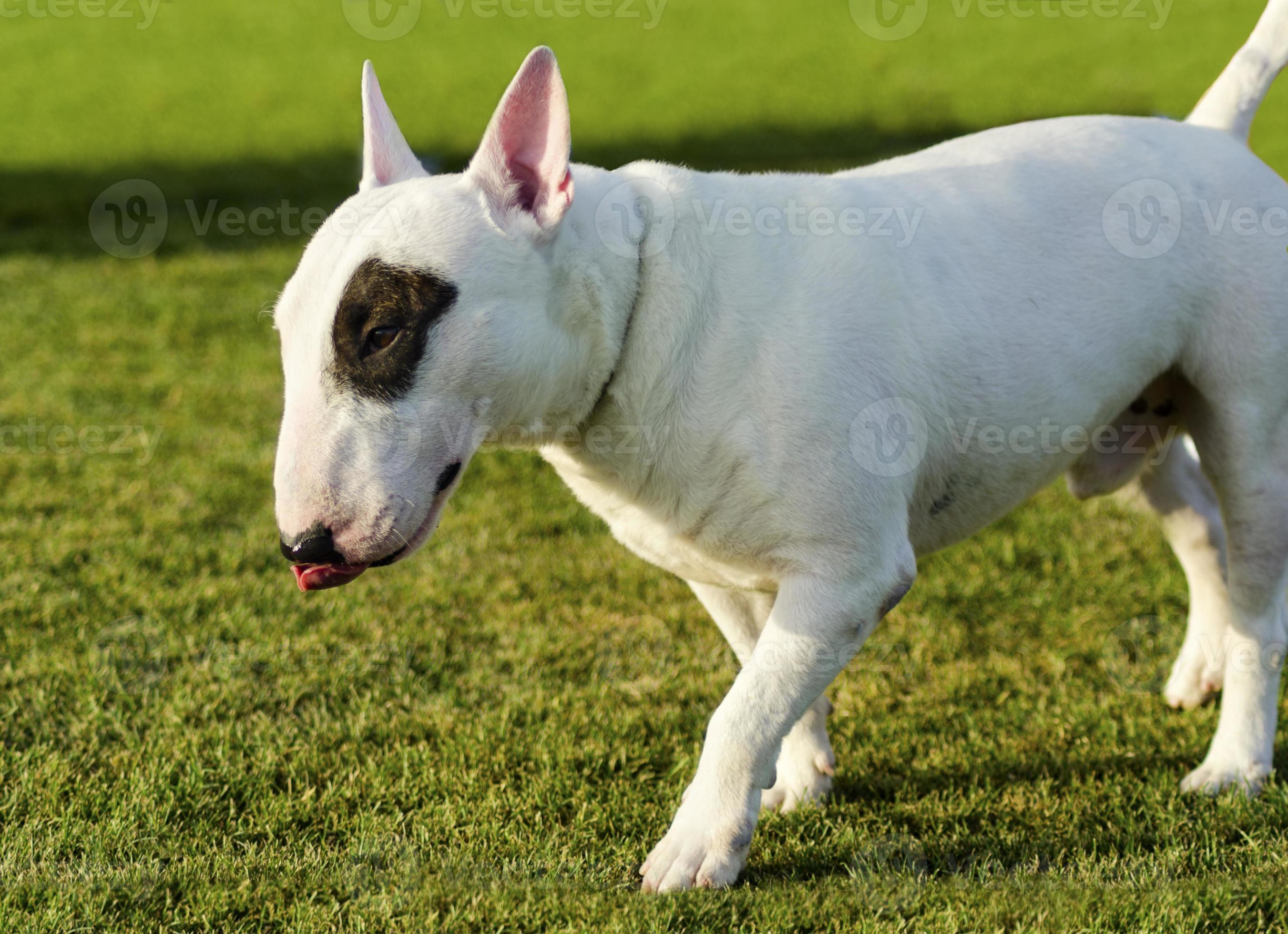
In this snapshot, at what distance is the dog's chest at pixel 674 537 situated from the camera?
292 centimetres

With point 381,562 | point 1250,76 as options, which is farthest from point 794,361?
point 1250,76

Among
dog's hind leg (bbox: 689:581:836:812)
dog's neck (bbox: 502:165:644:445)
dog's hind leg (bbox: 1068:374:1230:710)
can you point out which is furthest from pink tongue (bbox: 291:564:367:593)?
dog's hind leg (bbox: 1068:374:1230:710)

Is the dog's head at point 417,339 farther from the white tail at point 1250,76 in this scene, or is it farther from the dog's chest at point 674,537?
the white tail at point 1250,76

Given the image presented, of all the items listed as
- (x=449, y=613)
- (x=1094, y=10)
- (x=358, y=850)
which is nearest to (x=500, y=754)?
(x=358, y=850)

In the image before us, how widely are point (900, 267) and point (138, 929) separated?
7.48 feet

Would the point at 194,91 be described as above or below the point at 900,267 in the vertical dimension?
below

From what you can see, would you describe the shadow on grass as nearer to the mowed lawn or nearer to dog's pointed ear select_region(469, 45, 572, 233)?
the mowed lawn

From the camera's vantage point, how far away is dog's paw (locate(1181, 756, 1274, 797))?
3562 mm

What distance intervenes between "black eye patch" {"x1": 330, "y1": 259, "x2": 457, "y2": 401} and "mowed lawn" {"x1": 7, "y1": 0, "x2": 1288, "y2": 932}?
1233 mm

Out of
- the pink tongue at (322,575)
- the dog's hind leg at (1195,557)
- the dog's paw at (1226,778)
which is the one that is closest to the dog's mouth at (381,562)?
the pink tongue at (322,575)

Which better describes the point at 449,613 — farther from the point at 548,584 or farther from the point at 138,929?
the point at 138,929

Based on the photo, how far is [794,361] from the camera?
282cm

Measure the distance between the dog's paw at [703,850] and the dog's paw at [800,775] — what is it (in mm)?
674

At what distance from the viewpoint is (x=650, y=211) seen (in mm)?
2887
